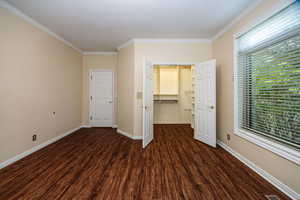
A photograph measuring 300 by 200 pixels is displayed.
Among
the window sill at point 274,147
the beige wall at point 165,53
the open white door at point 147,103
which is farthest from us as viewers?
the beige wall at point 165,53

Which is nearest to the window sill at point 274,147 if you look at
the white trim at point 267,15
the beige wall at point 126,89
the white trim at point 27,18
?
the white trim at point 267,15

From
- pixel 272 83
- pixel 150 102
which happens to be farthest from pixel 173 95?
pixel 272 83

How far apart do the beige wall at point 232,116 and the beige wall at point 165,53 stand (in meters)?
0.35

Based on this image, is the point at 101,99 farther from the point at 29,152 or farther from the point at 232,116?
the point at 232,116

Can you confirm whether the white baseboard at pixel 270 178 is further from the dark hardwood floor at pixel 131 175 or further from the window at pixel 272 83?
the window at pixel 272 83

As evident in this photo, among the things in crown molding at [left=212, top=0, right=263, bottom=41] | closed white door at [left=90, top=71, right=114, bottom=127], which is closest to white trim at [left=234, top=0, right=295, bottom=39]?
crown molding at [left=212, top=0, right=263, bottom=41]

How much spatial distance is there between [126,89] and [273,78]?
3139mm

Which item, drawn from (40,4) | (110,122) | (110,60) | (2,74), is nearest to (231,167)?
(110,122)

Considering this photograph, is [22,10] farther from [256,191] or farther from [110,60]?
[256,191]

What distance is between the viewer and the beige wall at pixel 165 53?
3445 mm

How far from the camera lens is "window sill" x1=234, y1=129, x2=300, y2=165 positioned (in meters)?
1.48

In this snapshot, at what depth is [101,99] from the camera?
4617 millimetres

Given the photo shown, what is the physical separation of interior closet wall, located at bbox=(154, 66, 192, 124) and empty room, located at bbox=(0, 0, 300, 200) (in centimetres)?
158

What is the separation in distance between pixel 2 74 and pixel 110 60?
2.90m
